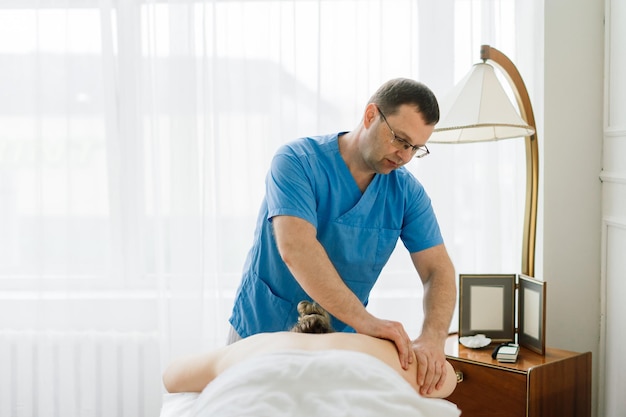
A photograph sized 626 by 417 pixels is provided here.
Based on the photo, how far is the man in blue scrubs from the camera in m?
1.75

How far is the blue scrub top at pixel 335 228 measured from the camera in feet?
6.44

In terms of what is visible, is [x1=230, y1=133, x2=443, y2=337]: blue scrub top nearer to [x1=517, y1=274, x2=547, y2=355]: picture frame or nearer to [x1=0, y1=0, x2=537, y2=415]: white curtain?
[x1=517, y1=274, x2=547, y2=355]: picture frame

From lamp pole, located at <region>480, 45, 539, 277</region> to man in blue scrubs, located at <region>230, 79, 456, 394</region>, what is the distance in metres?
0.49

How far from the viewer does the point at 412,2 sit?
279cm

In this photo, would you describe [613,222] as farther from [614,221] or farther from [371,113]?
[371,113]

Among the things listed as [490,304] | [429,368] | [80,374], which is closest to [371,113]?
[429,368]

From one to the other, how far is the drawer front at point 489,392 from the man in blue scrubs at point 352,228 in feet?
1.33

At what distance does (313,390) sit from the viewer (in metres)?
1.32

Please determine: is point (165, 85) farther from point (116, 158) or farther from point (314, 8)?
point (314, 8)

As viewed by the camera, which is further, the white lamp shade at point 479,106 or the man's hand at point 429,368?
the white lamp shade at point 479,106

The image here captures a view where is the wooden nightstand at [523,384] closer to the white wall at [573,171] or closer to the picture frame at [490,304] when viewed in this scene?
the picture frame at [490,304]

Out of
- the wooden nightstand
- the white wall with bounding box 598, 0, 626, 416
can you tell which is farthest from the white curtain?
the wooden nightstand

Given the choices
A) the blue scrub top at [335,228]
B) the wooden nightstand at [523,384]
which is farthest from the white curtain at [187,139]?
the blue scrub top at [335,228]

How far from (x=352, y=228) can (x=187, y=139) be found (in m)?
1.10
